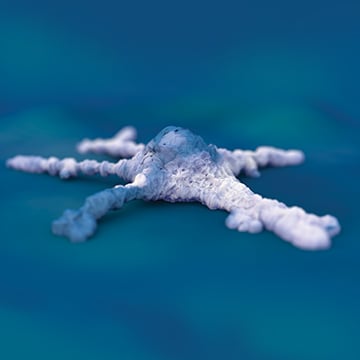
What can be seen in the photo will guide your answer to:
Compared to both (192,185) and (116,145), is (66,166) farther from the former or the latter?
(192,185)

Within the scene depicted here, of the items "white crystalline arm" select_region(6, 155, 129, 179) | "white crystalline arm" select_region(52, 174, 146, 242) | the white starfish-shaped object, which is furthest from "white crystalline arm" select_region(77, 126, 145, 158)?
"white crystalline arm" select_region(52, 174, 146, 242)

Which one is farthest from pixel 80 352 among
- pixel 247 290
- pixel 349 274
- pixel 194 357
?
pixel 349 274

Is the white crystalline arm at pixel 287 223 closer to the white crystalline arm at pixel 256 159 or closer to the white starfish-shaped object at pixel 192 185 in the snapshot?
the white starfish-shaped object at pixel 192 185

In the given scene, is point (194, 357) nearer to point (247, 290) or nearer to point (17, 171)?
point (247, 290)

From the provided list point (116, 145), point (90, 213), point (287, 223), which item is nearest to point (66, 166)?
point (116, 145)

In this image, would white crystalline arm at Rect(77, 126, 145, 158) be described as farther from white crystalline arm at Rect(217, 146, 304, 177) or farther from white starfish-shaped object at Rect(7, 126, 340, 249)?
white crystalline arm at Rect(217, 146, 304, 177)

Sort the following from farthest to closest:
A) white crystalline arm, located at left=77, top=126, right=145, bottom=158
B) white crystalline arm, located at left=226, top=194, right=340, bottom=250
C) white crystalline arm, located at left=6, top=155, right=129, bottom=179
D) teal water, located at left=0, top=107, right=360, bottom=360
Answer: white crystalline arm, located at left=77, top=126, right=145, bottom=158
white crystalline arm, located at left=6, top=155, right=129, bottom=179
white crystalline arm, located at left=226, top=194, right=340, bottom=250
teal water, located at left=0, top=107, right=360, bottom=360
